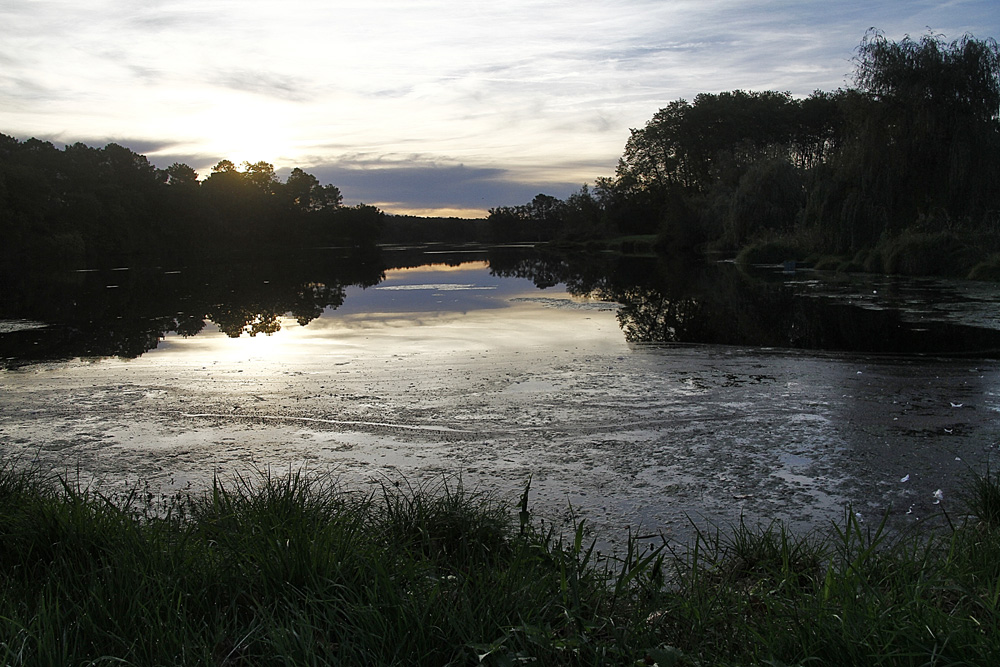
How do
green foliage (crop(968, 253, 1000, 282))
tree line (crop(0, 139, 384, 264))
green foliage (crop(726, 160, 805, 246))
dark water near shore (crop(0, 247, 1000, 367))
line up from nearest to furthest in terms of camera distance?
1. dark water near shore (crop(0, 247, 1000, 367))
2. green foliage (crop(968, 253, 1000, 282))
3. green foliage (crop(726, 160, 805, 246))
4. tree line (crop(0, 139, 384, 264))

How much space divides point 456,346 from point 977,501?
850cm

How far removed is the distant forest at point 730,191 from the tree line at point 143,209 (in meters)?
0.17

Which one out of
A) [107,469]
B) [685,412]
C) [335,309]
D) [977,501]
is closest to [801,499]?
[977,501]

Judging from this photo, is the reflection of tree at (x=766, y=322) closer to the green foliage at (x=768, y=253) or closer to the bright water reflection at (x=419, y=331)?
the bright water reflection at (x=419, y=331)

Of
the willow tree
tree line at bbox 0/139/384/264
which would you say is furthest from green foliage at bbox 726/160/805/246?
tree line at bbox 0/139/384/264

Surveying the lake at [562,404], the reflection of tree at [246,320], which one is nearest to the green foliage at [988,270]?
the lake at [562,404]

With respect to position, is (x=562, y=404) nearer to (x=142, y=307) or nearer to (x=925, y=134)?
(x=142, y=307)

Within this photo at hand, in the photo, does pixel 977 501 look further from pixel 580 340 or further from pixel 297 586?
pixel 580 340

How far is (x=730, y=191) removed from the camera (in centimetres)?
4959

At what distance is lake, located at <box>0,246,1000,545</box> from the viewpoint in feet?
17.1

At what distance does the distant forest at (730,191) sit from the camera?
24.3 meters

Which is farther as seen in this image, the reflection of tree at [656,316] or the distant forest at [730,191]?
the distant forest at [730,191]

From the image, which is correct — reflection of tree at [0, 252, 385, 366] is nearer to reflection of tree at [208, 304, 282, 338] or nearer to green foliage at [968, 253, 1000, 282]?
reflection of tree at [208, 304, 282, 338]

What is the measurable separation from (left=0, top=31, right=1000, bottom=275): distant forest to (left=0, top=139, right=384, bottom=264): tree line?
0.17 m
